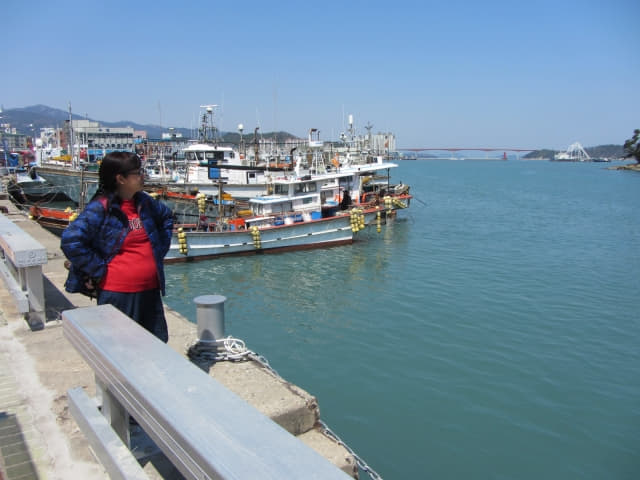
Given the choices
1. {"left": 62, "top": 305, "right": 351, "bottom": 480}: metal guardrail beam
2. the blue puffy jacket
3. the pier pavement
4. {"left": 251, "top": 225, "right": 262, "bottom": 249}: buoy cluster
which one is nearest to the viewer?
{"left": 62, "top": 305, "right": 351, "bottom": 480}: metal guardrail beam

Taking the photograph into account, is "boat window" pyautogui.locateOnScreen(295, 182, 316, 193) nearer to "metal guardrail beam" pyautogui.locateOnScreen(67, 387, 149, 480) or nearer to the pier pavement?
the pier pavement

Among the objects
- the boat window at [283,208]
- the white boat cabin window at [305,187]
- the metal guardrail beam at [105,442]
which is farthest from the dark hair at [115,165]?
the white boat cabin window at [305,187]

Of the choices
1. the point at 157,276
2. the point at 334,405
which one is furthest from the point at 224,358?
the point at 334,405

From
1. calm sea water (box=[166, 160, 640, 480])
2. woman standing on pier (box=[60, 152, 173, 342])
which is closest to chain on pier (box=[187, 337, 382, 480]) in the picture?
woman standing on pier (box=[60, 152, 173, 342])

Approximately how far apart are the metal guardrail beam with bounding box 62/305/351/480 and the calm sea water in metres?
5.45

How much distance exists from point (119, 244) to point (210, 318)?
1424mm

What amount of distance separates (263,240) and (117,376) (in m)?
19.2

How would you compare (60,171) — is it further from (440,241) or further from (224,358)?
(224,358)

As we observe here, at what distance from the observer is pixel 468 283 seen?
16.4 metres

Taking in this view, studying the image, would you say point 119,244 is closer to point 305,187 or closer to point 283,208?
point 283,208

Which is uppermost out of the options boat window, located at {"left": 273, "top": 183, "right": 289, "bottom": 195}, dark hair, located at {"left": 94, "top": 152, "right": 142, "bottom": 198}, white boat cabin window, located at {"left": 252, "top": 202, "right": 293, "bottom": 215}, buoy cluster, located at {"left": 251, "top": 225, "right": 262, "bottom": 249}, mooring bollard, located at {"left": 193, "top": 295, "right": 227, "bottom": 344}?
dark hair, located at {"left": 94, "top": 152, "right": 142, "bottom": 198}

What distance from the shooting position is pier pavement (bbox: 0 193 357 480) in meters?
2.86

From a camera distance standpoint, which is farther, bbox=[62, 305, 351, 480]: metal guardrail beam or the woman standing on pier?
the woman standing on pier

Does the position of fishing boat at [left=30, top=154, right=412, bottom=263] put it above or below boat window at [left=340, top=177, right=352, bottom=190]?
below
